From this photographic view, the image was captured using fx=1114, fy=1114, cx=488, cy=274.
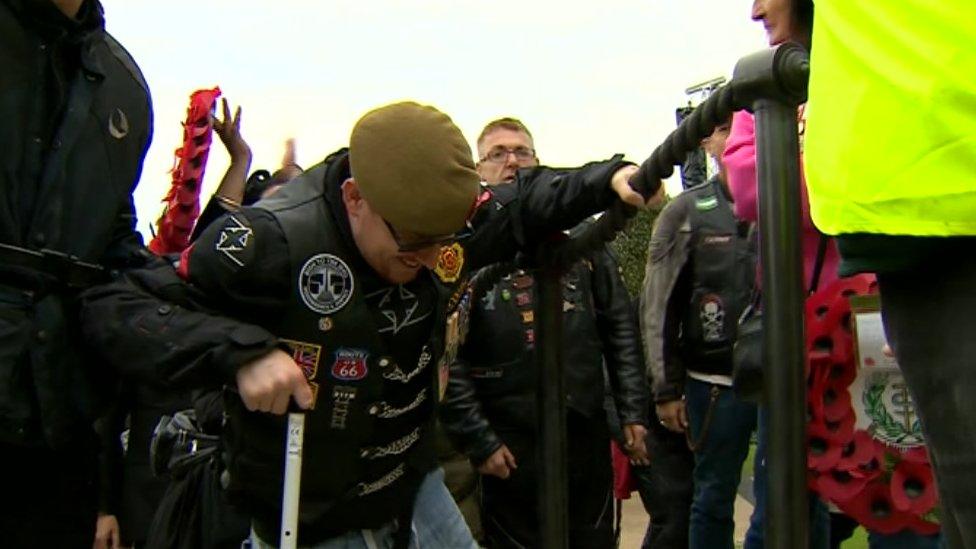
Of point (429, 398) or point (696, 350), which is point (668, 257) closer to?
point (696, 350)

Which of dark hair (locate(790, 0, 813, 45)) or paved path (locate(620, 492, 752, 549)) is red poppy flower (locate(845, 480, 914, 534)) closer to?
dark hair (locate(790, 0, 813, 45))

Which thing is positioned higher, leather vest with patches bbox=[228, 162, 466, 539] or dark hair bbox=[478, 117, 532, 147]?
dark hair bbox=[478, 117, 532, 147]

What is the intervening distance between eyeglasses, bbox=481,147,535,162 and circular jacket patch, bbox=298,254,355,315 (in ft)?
7.69

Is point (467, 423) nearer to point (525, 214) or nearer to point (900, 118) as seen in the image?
point (525, 214)

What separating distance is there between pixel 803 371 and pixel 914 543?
3.20ft

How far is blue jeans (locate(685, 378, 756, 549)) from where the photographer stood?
378cm

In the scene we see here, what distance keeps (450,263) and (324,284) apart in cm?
36

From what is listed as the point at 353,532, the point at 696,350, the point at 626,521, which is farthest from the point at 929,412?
the point at 626,521

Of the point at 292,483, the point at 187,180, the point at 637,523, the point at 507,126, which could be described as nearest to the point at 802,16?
the point at 292,483

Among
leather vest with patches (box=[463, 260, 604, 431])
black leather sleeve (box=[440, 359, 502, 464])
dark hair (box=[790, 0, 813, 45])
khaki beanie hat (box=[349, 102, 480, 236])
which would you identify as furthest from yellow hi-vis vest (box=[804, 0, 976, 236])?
leather vest with patches (box=[463, 260, 604, 431])

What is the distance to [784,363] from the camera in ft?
4.88

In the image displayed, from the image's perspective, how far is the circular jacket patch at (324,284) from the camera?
205 cm

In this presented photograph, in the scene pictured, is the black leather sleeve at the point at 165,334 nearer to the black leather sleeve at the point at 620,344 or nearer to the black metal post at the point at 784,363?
the black metal post at the point at 784,363

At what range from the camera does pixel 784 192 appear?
1.51 meters
